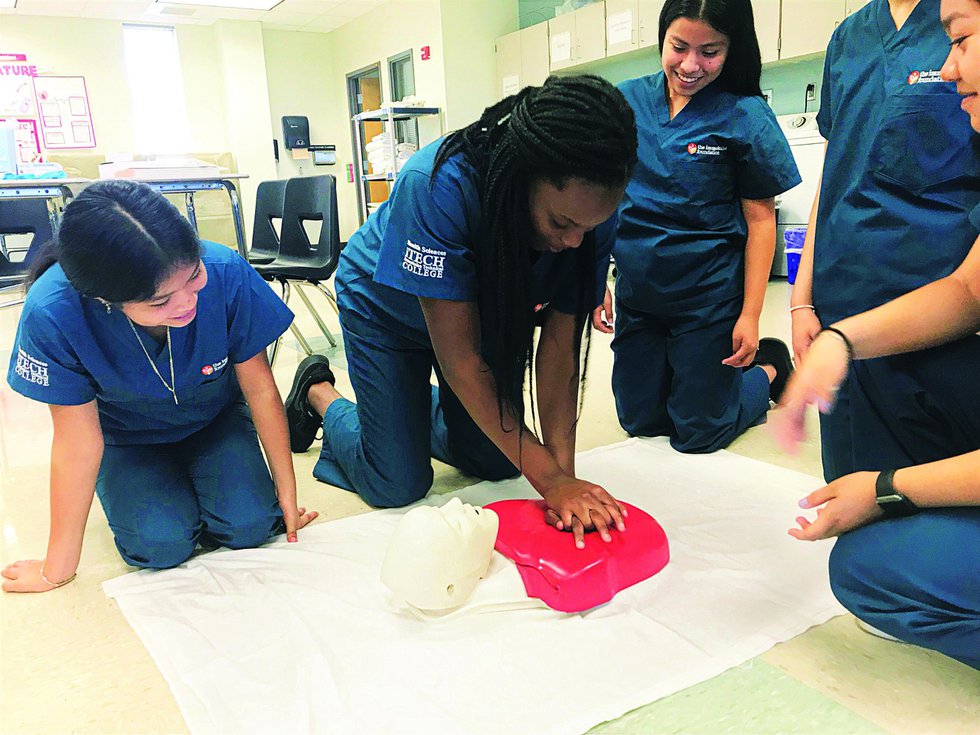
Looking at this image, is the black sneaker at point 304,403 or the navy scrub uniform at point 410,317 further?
the black sneaker at point 304,403

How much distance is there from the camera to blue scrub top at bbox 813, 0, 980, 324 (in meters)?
1.01

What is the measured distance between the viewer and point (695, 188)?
1.59 m

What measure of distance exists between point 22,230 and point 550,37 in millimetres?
3980

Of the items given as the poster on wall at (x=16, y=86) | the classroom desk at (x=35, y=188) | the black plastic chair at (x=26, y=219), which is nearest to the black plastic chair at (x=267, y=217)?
the classroom desk at (x=35, y=188)

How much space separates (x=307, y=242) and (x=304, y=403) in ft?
4.07

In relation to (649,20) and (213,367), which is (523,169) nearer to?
(213,367)

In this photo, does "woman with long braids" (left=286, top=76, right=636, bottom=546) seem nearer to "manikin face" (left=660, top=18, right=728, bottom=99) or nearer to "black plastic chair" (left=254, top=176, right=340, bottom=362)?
"manikin face" (left=660, top=18, right=728, bottom=99)

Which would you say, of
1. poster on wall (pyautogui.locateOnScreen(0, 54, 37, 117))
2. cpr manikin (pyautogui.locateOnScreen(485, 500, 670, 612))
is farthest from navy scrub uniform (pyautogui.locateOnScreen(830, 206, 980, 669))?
poster on wall (pyautogui.locateOnScreen(0, 54, 37, 117))

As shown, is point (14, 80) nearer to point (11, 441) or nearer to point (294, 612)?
point (11, 441)

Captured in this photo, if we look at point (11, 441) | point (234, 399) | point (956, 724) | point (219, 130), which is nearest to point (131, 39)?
point (219, 130)

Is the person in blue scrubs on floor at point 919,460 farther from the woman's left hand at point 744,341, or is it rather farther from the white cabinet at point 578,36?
the white cabinet at point 578,36

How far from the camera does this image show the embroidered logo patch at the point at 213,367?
1.26 meters

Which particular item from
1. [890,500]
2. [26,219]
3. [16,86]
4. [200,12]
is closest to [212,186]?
[26,219]

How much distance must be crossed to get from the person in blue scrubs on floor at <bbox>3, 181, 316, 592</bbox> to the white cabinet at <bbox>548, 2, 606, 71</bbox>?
15.1 feet
